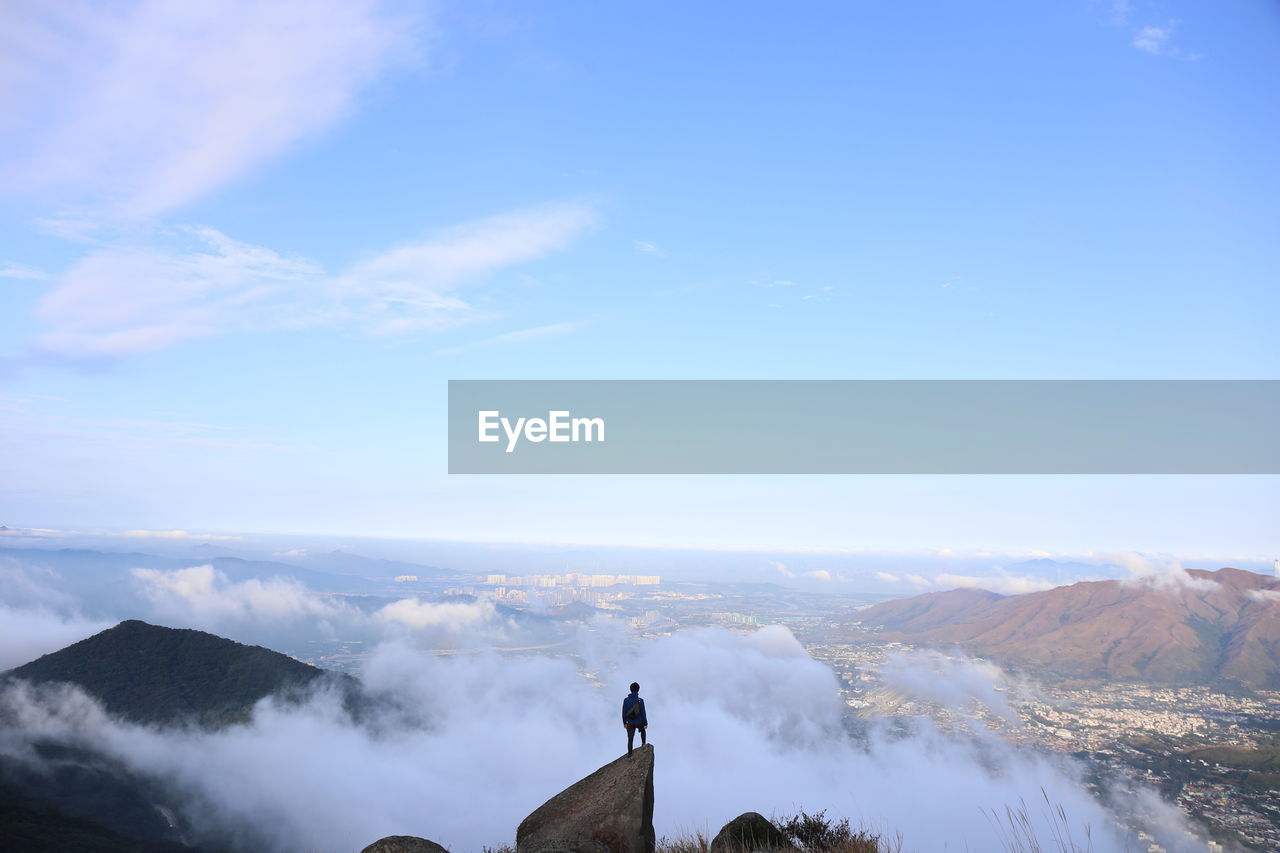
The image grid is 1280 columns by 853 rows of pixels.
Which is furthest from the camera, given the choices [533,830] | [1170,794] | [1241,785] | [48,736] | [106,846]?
[48,736]

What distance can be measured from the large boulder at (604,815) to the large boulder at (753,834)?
6.22 ft

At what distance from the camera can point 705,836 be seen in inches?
646

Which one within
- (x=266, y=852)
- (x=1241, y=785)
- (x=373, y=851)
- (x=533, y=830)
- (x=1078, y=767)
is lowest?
(x=266, y=852)

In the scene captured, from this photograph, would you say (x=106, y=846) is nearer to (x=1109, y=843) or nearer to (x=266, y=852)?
(x=266, y=852)

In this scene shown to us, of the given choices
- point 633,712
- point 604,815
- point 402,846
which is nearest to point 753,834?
point 604,815

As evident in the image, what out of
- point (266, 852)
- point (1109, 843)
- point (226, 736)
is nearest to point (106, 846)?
point (266, 852)

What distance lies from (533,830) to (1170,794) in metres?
184

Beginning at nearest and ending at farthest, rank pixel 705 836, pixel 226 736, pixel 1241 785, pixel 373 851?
pixel 373 851 → pixel 705 836 → pixel 1241 785 → pixel 226 736

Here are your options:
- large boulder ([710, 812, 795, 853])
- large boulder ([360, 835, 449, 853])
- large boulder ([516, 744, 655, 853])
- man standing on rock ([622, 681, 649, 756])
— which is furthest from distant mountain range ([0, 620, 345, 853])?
large boulder ([710, 812, 795, 853])

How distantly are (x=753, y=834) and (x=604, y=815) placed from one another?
12.3 feet

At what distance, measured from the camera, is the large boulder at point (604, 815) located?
653 inches

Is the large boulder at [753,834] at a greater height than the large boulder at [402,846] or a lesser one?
lesser

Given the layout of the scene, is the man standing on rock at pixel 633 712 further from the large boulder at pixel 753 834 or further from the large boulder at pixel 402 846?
the large boulder at pixel 402 846

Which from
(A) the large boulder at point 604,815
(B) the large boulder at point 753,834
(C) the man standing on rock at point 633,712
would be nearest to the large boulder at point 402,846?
(A) the large boulder at point 604,815
